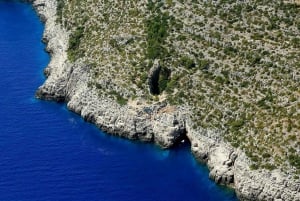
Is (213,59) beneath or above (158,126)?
above

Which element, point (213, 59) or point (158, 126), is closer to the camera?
point (158, 126)

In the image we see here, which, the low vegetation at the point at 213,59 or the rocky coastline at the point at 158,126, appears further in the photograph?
the low vegetation at the point at 213,59

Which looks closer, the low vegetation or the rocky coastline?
the rocky coastline

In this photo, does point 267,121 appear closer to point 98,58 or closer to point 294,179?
point 294,179

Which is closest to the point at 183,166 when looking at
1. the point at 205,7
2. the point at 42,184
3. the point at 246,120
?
the point at 246,120

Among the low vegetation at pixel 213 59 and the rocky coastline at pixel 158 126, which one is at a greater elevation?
the low vegetation at pixel 213 59

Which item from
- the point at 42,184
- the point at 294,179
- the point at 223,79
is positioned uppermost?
the point at 223,79

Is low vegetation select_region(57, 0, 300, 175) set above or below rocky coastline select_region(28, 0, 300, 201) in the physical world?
above

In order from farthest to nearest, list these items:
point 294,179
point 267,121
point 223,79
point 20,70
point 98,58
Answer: point 20,70 < point 98,58 < point 223,79 < point 267,121 < point 294,179
